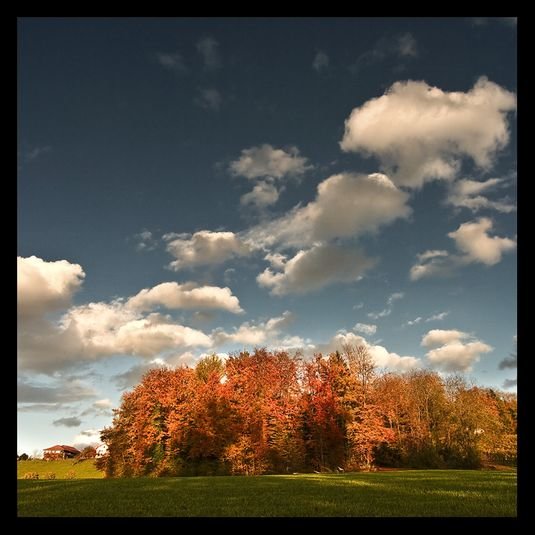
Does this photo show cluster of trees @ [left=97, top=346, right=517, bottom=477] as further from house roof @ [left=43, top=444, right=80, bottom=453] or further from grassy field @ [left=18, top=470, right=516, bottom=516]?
house roof @ [left=43, top=444, right=80, bottom=453]

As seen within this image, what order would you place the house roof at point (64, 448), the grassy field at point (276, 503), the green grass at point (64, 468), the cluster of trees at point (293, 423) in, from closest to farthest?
1. the grassy field at point (276, 503)
2. the cluster of trees at point (293, 423)
3. the green grass at point (64, 468)
4. the house roof at point (64, 448)

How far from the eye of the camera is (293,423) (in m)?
44.7

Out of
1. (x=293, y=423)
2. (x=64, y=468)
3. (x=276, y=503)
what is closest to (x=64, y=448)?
(x=64, y=468)

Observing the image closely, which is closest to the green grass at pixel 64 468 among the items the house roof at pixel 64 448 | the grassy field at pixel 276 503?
the grassy field at pixel 276 503

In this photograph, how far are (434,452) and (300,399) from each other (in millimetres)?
14508

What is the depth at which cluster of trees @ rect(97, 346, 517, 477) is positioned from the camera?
4366cm

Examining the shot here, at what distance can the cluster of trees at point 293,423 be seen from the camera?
143 feet

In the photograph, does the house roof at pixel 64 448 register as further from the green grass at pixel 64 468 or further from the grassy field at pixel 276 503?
Answer: the grassy field at pixel 276 503

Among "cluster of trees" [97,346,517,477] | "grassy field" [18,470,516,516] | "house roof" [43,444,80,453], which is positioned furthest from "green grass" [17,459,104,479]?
"house roof" [43,444,80,453]
